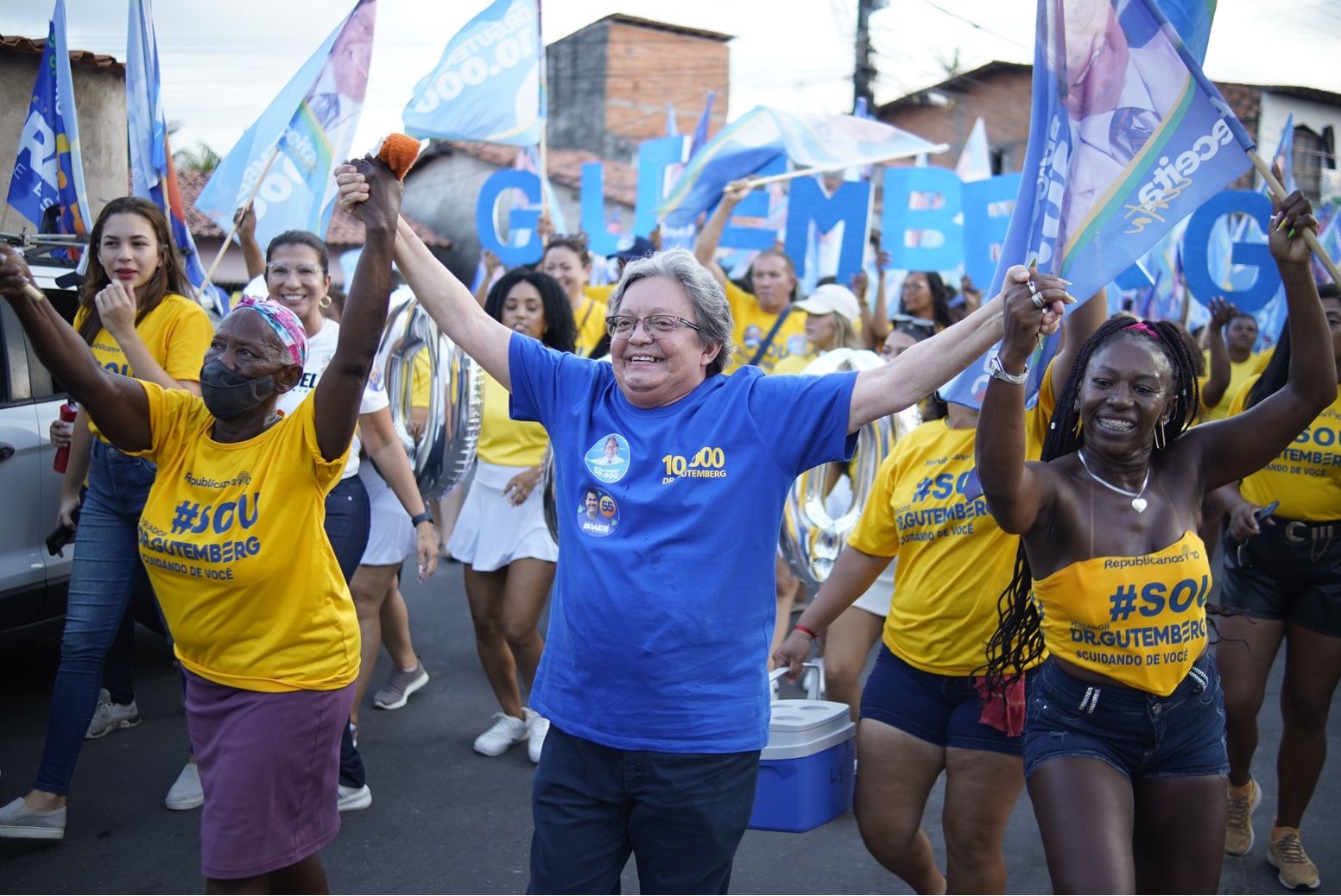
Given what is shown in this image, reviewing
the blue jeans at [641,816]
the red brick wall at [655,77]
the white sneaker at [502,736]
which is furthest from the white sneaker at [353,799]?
the red brick wall at [655,77]

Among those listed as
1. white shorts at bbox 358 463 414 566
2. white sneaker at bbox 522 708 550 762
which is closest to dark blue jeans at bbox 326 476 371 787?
white shorts at bbox 358 463 414 566

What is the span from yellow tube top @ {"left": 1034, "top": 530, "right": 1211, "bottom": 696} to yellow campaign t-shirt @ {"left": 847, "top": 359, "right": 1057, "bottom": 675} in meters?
0.51

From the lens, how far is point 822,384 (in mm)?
2557

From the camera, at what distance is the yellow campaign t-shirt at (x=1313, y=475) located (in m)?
4.36

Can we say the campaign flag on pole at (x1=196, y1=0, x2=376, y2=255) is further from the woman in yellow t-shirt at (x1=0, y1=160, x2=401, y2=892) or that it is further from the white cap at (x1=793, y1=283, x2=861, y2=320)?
the woman in yellow t-shirt at (x1=0, y1=160, x2=401, y2=892)

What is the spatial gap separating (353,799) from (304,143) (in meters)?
3.34

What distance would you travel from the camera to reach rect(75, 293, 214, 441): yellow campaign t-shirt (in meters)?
4.27

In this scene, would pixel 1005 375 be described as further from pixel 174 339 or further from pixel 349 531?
pixel 174 339

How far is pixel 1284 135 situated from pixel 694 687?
931cm

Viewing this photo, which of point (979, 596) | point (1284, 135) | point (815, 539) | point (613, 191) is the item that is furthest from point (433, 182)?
point (979, 596)

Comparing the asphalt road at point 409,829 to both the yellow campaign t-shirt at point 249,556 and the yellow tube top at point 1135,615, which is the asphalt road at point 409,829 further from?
the yellow tube top at point 1135,615

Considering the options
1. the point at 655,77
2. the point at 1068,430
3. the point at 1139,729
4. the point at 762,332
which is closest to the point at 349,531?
the point at 1068,430

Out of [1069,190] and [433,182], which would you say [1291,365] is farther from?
[433,182]

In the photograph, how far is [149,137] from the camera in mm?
5562
